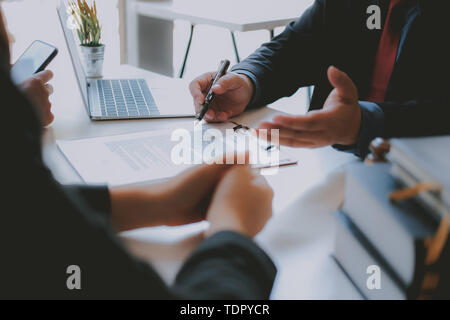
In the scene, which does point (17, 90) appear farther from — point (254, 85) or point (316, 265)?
point (254, 85)

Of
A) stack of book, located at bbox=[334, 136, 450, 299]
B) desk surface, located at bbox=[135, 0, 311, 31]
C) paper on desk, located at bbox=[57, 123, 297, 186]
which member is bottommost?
paper on desk, located at bbox=[57, 123, 297, 186]

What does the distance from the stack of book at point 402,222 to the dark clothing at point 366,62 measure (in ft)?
1.50

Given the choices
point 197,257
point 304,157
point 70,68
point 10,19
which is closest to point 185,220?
point 197,257

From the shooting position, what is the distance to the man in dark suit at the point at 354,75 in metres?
0.92

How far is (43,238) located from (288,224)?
1.40 feet

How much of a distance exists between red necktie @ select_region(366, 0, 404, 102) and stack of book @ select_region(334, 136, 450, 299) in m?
0.83

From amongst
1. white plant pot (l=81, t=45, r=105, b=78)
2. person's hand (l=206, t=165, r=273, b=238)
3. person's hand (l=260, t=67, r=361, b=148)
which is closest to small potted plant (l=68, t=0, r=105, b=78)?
white plant pot (l=81, t=45, r=105, b=78)

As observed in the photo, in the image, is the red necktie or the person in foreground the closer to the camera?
the person in foreground

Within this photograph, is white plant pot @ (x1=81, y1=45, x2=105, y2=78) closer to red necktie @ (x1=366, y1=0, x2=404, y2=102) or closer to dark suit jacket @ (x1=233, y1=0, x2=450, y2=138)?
dark suit jacket @ (x1=233, y1=0, x2=450, y2=138)

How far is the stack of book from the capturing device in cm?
42

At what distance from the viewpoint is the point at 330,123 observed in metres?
0.89

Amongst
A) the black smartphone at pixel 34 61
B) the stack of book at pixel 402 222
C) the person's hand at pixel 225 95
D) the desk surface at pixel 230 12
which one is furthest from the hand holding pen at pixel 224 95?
the desk surface at pixel 230 12

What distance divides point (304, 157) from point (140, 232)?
0.43m
